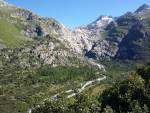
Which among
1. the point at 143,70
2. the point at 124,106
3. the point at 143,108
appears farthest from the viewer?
the point at 143,70

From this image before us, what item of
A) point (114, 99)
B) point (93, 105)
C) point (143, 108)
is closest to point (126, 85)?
point (114, 99)

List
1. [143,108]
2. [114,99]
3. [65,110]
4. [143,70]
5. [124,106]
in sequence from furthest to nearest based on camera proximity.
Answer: [143,70] < [114,99] < [124,106] < [143,108] < [65,110]

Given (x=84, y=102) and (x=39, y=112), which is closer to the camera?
(x=84, y=102)

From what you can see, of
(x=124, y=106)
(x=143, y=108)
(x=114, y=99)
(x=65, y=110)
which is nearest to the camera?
(x=65, y=110)

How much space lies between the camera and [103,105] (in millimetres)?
159875

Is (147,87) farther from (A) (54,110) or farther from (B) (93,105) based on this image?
(A) (54,110)

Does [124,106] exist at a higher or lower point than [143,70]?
lower

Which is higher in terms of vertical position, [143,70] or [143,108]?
[143,70]

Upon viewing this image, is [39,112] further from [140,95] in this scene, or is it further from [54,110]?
[140,95]

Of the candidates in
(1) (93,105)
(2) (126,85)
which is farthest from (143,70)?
(1) (93,105)

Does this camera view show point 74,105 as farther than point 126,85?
No

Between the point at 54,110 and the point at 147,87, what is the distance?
1628 inches

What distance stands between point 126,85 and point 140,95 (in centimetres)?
889

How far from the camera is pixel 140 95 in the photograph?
488ft
